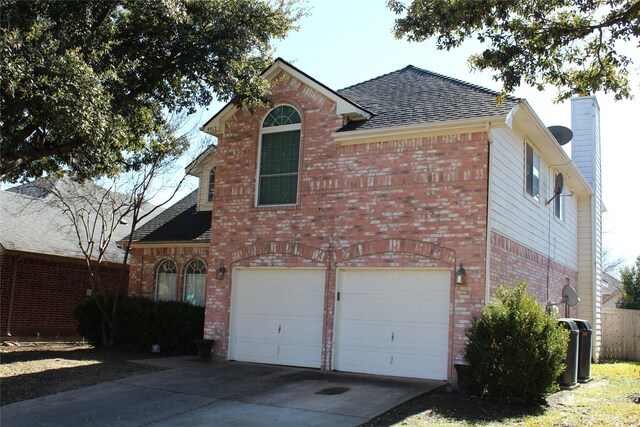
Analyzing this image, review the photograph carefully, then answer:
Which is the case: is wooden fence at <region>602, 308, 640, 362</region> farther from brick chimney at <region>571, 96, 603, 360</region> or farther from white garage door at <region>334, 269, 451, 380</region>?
white garage door at <region>334, 269, 451, 380</region>

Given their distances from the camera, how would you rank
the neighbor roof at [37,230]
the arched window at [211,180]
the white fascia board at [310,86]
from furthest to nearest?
the arched window at [211,180], the neighbor roof at [37,230], the white fascia board at [310,86]

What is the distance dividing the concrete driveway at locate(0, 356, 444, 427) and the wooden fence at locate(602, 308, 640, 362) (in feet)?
41.3

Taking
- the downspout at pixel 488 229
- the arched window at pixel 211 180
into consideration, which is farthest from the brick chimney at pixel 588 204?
the arched window at pixel 211 180

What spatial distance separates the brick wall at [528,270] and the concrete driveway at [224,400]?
2794 millimetres

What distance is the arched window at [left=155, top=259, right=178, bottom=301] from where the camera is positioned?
19.5 m

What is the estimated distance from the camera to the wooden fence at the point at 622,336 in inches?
845

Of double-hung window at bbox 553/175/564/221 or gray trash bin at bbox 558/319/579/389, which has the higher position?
double-hung window at bbox 553/175/564/221

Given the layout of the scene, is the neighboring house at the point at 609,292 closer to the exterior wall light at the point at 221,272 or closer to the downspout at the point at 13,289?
the exterior wall light at the point at 221,272

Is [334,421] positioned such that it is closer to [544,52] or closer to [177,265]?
[544,52]

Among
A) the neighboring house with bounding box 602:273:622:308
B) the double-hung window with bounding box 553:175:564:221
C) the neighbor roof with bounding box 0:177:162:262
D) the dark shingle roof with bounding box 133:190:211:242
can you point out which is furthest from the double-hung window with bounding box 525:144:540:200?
the neighboring house with bounding box 602:273:622:308

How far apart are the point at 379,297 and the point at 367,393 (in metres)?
2.63

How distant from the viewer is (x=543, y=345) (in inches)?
410

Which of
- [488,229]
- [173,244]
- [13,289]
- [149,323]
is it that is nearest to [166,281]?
[173,244]

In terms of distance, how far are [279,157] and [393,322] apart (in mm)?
4890
